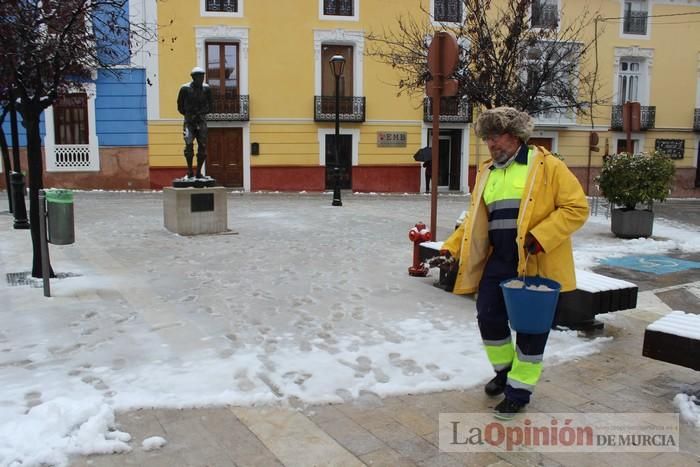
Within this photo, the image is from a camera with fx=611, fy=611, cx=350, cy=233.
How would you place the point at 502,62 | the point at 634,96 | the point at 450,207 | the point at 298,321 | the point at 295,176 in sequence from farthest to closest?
1. the point at 634,96
2. the point at 295,176
3. the point at 450,207
4. the point at 502,62
5. the point at 298,321

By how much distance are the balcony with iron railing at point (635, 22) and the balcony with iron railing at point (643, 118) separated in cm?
301

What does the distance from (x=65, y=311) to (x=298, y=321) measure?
80.0 inches

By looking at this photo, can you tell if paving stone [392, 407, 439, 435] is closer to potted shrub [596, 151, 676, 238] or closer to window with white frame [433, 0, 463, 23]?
potted shrub [596, 151, 676, 238]

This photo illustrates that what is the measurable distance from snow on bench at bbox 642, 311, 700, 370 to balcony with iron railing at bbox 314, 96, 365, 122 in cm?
1933

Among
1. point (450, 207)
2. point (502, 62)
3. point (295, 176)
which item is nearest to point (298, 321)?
point (502, 62)

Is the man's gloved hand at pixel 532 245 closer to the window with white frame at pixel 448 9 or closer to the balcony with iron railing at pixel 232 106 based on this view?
the balcony with iron railing at pixel 232 106

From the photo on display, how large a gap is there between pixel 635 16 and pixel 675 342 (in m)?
25.1

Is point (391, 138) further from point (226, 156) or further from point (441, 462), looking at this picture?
point (441, 462)

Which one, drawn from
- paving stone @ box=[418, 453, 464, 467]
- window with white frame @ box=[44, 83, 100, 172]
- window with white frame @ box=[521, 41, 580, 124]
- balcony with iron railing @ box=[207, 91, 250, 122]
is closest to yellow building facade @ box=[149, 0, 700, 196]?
balcony with iron railing @ box=[207, 91, 250, 122]

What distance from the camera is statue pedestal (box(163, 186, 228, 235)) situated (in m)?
9.99

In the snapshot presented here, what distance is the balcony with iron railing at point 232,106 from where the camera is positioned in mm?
21500

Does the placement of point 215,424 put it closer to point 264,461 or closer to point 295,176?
point 264,461

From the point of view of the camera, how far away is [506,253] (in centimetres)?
338

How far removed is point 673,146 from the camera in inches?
1011
